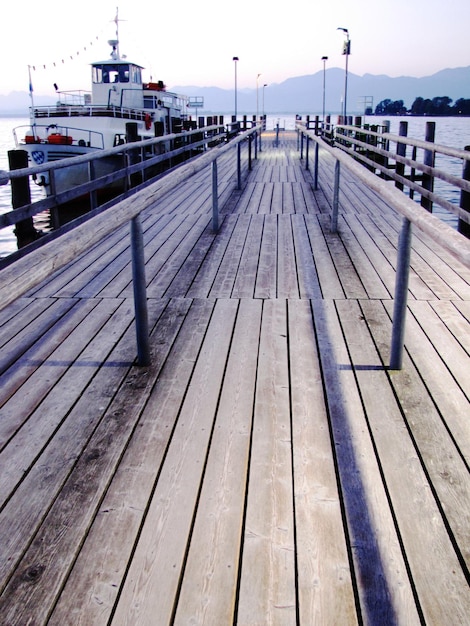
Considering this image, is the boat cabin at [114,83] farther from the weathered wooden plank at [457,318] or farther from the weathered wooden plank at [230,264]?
the weathered wooden plank at [457,318]

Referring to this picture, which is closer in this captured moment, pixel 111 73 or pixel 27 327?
pixel 27 327

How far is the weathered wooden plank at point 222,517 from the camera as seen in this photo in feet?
5.55

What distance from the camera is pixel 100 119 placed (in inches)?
715

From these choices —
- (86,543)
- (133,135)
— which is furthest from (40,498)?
(133,135)

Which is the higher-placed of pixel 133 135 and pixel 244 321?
pixel 133 135

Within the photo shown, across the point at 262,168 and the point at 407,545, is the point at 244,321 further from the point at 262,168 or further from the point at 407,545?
the point at 262,168

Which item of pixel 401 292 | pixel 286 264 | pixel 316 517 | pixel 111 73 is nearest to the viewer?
pixel 316 517

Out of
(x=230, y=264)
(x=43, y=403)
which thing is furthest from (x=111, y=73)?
(x=43, y=403)

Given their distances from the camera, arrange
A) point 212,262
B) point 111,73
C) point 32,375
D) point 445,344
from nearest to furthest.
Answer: point 32,375
point 445,344
point 212,262
point 111,73

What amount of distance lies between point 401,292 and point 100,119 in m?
17.0

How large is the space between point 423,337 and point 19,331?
255 centimetres

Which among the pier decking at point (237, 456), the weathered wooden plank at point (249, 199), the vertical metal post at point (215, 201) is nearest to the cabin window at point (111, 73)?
the weathered wooden plank at point (249, 199)

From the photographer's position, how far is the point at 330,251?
224 inches

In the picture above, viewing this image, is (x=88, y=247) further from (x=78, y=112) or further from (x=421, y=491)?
(x=78, y=112)
